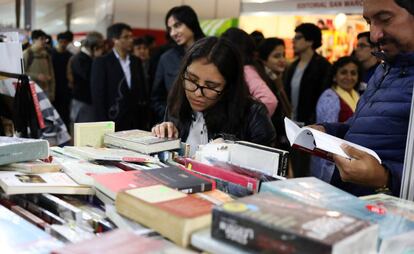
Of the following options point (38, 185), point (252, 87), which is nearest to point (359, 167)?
point (38, 185)

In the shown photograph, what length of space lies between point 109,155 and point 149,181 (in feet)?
1.18

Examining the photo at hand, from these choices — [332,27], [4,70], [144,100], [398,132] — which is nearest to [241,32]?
[144,100]

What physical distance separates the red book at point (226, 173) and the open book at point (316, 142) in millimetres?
196

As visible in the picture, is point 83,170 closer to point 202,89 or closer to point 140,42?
point 202,89

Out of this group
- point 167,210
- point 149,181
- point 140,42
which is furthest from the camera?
point 140,42

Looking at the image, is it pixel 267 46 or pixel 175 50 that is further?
pixel 267 46

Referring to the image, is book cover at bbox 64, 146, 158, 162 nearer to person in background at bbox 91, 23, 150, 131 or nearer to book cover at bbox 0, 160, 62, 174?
book cover at bbox 0, 160, 62, 174

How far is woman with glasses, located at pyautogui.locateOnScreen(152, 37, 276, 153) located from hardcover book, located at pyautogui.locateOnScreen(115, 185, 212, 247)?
0.89 m

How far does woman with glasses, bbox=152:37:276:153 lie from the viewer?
1.94m

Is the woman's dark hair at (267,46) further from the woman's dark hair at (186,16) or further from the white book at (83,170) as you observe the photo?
the white book at (83,170)

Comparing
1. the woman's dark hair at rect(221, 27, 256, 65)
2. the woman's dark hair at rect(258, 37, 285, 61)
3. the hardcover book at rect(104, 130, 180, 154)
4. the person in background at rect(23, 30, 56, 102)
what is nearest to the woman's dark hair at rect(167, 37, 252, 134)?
the hardcover book at rect(104, 130, 180, 154)

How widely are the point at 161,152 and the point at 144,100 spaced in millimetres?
2506

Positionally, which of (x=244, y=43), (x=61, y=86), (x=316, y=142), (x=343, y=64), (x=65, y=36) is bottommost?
(x=61, y=86)

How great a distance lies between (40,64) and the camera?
5.67 m
